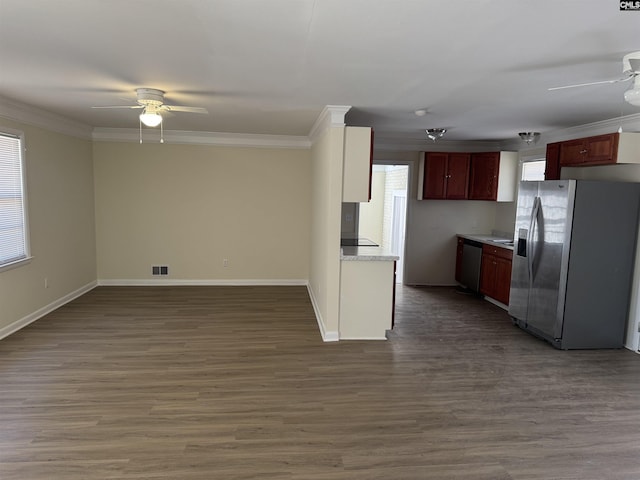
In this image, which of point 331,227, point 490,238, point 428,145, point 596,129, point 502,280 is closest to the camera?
point 331,227

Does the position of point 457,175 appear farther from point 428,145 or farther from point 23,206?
point 23,206

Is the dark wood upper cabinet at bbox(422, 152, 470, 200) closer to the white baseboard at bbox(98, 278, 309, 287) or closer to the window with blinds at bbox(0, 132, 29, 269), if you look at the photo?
the white baseboard at bbox(98, 278, 309, 287)

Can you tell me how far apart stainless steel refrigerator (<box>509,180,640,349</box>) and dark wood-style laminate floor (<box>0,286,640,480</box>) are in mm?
287

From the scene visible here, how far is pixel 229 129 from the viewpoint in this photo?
5969mm

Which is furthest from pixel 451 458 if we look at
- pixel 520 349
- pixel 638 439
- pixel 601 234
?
pixel 601 234

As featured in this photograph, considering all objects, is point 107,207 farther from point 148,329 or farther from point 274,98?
point 274,98

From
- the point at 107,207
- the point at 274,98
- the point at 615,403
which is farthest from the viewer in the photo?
the point at 107,207

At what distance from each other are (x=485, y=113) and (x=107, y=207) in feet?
18.4

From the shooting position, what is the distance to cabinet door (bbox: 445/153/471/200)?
681 cm

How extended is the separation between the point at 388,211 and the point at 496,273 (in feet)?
11.8

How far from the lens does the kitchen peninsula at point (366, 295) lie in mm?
4430

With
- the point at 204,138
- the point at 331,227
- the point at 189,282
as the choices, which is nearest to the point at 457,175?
the point at 331,227

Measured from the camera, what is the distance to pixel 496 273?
5922mm

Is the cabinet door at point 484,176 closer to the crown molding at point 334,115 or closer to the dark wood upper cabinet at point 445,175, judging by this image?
the dark wood upper cabinet at point 445,175
